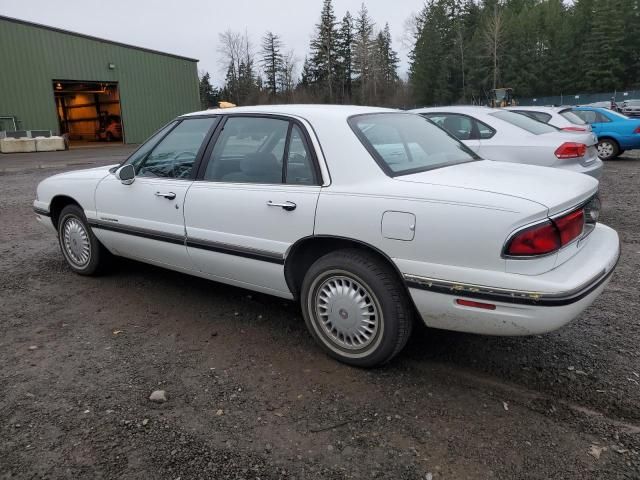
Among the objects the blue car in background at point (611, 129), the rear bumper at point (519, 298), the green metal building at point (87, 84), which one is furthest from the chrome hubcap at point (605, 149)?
the green metal building at point (87, 84)

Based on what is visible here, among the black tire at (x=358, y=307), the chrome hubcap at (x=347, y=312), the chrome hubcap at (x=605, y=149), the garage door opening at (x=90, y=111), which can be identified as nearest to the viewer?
the black tire at (x=358, y=307)

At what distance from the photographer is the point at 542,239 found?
2.44 metres

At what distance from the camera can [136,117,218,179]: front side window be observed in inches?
151

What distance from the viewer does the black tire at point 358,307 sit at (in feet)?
9.21

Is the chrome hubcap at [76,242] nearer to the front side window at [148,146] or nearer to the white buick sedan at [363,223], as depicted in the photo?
the white buick sedan at [363,223]

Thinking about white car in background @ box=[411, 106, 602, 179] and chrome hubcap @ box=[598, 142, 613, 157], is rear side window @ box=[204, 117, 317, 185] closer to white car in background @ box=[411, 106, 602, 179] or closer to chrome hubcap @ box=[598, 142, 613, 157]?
white car in background @ box=[411, 106, 602, 179]

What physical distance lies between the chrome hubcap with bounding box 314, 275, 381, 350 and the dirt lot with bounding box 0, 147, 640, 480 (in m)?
0.19

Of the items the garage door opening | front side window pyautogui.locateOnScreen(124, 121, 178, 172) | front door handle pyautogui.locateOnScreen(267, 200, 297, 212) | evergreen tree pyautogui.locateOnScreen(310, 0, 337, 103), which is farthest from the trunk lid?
evergreen tree pyautogui.locateOnScreen(310, 0, 337, 103)

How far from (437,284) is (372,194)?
600 millimetres

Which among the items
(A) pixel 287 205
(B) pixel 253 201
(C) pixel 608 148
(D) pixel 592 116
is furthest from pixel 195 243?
(C) pixel 608 148

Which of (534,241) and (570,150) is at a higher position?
(570,150)

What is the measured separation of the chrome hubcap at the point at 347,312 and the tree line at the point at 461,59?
58805 millimetres

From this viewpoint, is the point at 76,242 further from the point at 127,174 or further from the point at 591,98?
the point at 591,98

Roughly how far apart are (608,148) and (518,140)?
8.62 metres
